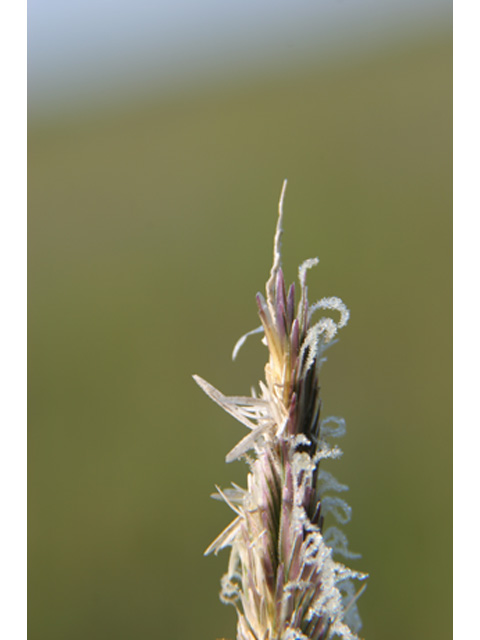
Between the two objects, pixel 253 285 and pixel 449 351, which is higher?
pixel 253 285

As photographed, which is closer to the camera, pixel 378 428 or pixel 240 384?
pixel 378 428

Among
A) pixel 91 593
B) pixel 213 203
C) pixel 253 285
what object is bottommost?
pixel 91 593

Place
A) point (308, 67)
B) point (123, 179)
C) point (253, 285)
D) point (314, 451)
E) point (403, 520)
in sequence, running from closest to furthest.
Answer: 1. point (314, 451)
2. point (403, 520)
3. point (253, 285)
4. point (123, 179)
5. point (308, 67)

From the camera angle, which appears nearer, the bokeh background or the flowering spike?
the flowering spike

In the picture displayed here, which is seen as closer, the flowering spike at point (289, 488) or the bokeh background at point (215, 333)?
the flowering spike at point (289, 488)

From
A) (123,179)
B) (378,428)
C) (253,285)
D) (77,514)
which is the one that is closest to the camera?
(378,428)

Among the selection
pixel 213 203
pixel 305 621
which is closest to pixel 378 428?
pixel 213 203

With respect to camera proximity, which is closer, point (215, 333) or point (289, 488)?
point (289, 488)

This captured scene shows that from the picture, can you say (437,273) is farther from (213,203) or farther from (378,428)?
(213,203)
